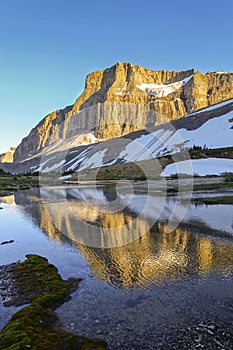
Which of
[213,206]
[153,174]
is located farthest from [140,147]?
[213,206]

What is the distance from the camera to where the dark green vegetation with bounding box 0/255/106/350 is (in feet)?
25.0

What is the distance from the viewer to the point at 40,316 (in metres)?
9.12

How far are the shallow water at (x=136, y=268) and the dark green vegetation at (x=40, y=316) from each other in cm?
38

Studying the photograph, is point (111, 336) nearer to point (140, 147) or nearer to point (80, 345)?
point (80, 345)

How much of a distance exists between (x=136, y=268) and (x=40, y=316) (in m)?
5.24

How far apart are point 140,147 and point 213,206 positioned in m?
132

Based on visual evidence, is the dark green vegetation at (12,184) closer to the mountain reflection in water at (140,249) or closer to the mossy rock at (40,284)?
the mountain reflection in water at (140,249)

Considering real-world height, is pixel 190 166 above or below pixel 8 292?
above

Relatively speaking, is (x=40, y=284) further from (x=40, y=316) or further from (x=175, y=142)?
(x=175, y=142)

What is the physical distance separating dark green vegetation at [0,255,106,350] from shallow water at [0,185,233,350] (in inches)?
15.1

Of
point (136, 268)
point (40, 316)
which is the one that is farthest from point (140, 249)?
point (40, 316)

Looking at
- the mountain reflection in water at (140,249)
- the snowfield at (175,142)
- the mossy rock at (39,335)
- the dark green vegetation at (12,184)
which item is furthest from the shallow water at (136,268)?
the snowfield at (175,142)

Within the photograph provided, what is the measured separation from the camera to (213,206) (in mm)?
30359

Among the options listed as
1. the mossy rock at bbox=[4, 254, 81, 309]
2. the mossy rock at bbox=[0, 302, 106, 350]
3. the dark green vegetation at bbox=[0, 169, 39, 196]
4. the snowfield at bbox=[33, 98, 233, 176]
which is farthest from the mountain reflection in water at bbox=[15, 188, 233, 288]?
the snowfield at bbox=[33, 98, 233, 176]
